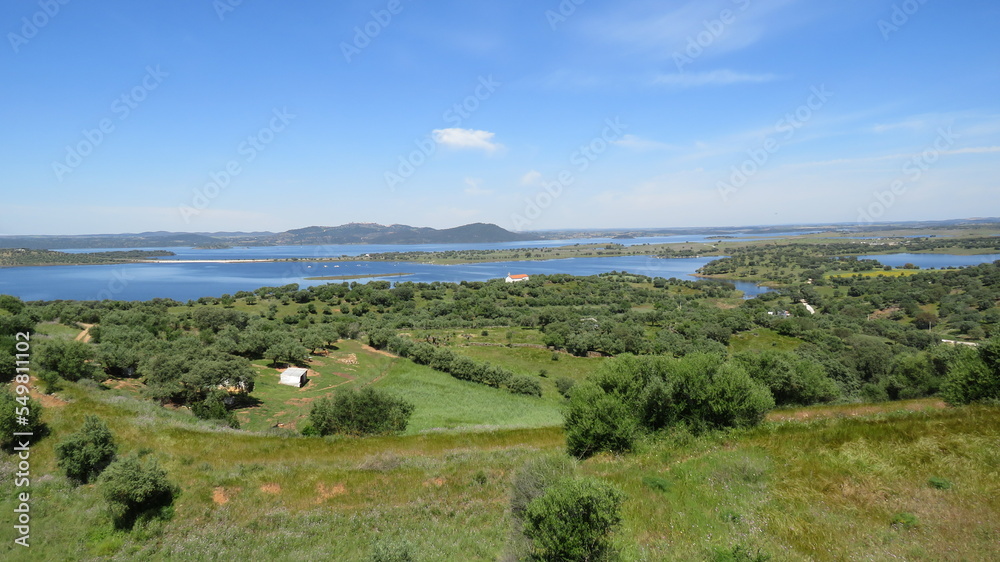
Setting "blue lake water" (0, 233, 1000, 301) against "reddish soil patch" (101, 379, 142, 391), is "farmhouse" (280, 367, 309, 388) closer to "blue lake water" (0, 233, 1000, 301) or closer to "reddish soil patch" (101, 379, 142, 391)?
"reddish soil patch" (101, 379, 142, 391)

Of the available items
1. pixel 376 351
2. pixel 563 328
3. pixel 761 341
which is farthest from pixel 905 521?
pixel 761 341

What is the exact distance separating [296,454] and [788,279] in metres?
141

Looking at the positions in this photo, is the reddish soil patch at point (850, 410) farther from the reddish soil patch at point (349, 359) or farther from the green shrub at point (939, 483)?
the reddish soil patch at point (349, 359)

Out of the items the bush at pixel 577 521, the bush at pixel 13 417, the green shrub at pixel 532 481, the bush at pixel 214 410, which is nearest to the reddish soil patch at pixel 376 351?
the bush at pixel 214 410

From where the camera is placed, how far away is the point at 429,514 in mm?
13469

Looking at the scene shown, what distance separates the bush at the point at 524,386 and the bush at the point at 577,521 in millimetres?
32312

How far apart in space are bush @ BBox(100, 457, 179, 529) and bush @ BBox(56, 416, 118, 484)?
1.95 meters

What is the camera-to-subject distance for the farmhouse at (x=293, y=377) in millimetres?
35875

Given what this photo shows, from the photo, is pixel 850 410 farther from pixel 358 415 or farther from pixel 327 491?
pixel 358 415

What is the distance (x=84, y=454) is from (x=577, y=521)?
1717 centimetres

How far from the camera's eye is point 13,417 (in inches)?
607

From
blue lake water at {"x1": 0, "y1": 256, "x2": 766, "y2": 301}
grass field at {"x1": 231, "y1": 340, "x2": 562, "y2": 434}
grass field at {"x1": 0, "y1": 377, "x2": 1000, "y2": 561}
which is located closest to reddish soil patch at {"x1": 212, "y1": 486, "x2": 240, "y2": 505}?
grass field at {"x1": 0, "y1": 377, "x2": 1000, "y2": 561}

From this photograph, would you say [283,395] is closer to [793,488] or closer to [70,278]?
[793,488]

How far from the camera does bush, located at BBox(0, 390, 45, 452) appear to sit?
1537cm
